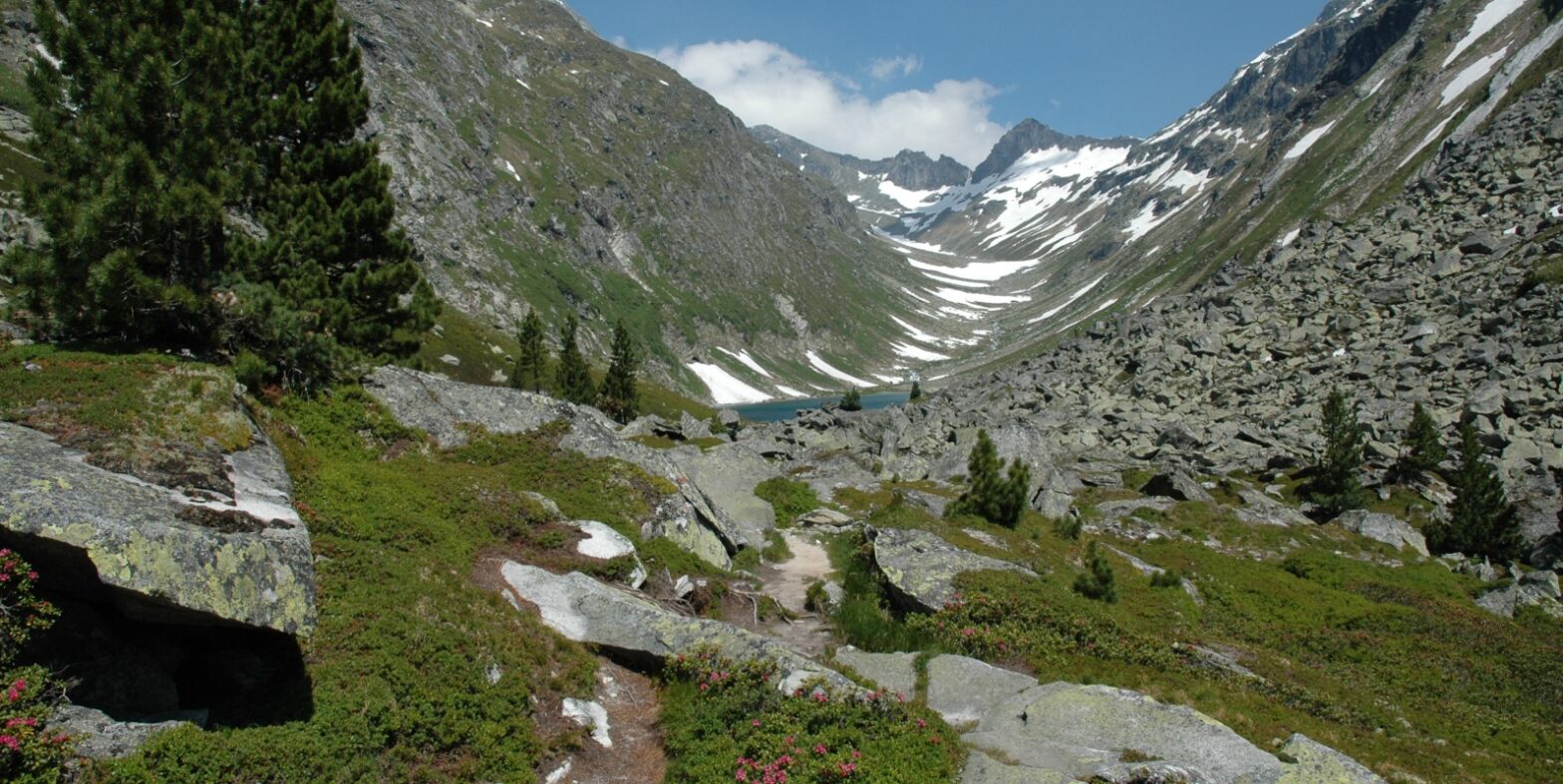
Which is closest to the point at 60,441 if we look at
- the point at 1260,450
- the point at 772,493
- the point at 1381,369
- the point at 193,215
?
the point at 193,215

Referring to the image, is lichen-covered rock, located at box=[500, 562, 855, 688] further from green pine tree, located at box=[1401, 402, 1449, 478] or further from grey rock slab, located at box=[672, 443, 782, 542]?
green pine tree, located at box=[1401, 402, 1449, 478]

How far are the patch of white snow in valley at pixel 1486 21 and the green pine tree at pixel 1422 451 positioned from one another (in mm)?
159426

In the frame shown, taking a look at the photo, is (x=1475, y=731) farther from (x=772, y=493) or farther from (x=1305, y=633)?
(x=772, y=493)

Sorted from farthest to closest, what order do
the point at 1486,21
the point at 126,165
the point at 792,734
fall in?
the point at 1486,21 → the point at 126,165 → the point at 792,734

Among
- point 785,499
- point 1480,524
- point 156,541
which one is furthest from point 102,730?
point 1480,524

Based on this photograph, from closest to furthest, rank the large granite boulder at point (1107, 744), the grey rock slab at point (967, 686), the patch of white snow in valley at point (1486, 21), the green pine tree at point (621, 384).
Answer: the large granite boulder at point (1107, 744)
the grey rock slab at point (967, 686)
the green pine tree at point (621, 384)
the patch of white snow in valley at point (1486, 21)

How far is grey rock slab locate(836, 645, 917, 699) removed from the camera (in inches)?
576

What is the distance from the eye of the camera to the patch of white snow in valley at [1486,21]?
150 metres

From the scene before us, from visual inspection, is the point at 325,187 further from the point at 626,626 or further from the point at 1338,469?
the point at 1338,469

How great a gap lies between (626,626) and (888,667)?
5.37 metres

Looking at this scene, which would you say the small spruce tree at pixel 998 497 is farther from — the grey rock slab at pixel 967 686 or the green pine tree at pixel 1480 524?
the green pine tree at pixel 1480 524

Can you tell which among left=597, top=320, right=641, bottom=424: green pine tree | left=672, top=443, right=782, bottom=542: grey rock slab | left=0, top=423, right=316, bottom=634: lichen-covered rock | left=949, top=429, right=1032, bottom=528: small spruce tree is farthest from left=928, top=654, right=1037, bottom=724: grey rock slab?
left=597, top=320, right=641, bottom=424: green pine tree

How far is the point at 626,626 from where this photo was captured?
1488 centimetres

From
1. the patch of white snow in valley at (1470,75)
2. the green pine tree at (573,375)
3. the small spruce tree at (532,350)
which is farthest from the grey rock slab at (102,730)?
the patch of white snow in valley at (1470,75)
